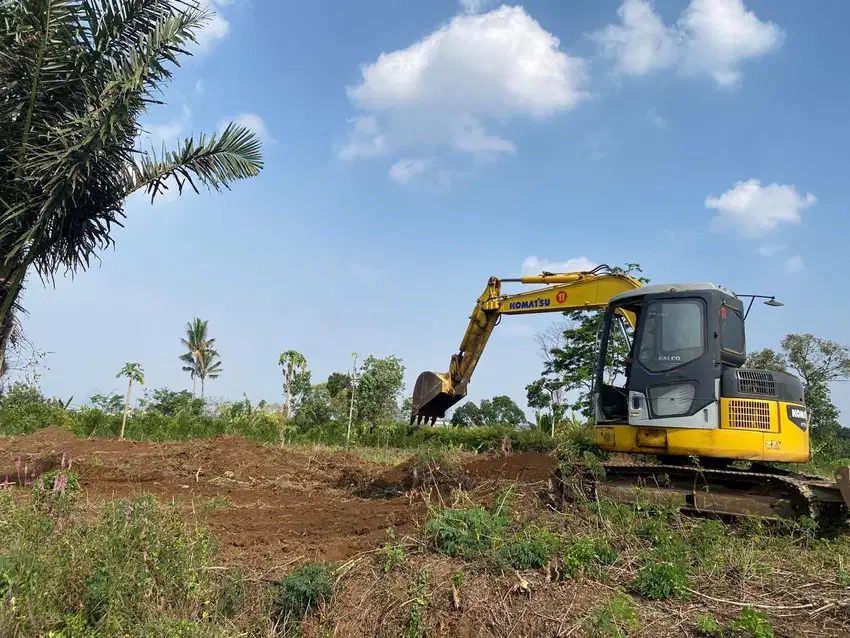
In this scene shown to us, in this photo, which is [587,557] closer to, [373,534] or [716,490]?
[373,534]

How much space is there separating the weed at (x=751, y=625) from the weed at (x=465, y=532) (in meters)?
1.86

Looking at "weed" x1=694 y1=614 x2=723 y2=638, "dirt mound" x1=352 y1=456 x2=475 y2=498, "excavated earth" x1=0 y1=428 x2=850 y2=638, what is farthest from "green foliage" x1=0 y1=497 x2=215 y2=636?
"dirt mound" x1=352 y1=456 x2=475 y2=498

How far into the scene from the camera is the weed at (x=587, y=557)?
477 cm

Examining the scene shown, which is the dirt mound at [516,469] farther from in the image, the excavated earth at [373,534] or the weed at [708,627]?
the weed at [708,627]

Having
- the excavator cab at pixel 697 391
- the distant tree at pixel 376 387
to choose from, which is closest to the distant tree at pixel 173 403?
the distant tree at pixel 376 387

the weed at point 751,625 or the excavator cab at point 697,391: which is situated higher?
the excavator cab at point 697,391

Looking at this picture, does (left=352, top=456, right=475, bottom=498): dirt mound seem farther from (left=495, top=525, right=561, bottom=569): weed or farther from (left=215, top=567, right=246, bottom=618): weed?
(left=215, top=567, right=246, bottom=618): weed

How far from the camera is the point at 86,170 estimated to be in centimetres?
653

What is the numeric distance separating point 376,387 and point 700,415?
18346 millimetres

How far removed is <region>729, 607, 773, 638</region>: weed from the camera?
3.86 metres

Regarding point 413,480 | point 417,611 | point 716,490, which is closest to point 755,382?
point 716,490

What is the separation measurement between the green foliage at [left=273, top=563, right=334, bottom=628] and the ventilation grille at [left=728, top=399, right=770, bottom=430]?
4.58m

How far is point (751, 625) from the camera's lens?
391 centimetres

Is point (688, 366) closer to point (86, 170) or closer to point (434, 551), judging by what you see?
point (434, 551)
